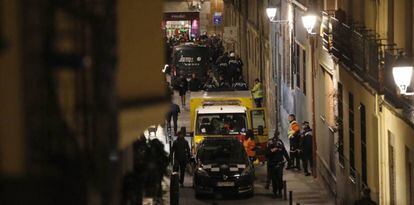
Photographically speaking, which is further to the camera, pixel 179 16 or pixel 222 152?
pixel 179 16

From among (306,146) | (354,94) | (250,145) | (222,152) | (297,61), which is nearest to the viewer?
(354,94)

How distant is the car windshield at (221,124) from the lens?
33.1 metres

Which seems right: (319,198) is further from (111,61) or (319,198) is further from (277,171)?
(111,61)

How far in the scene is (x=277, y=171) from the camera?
2844cm

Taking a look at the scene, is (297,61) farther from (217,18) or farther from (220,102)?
(217,18)

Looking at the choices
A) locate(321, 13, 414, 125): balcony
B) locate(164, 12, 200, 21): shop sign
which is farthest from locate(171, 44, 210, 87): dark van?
locate(321, 13, 414, 125): balcony

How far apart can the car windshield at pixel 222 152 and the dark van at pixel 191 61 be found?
97.8 feet

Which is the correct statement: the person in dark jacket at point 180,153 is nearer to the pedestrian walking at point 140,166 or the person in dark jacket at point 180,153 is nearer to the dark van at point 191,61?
the pedestrian walking at point 140,166

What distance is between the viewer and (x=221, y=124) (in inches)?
1307

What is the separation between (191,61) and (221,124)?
1108 inches

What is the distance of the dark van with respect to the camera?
60.8 m

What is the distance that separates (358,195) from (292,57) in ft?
45.7

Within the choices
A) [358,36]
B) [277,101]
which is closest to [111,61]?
[358,36]

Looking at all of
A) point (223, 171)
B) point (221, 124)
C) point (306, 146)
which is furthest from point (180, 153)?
point (306, 146)
